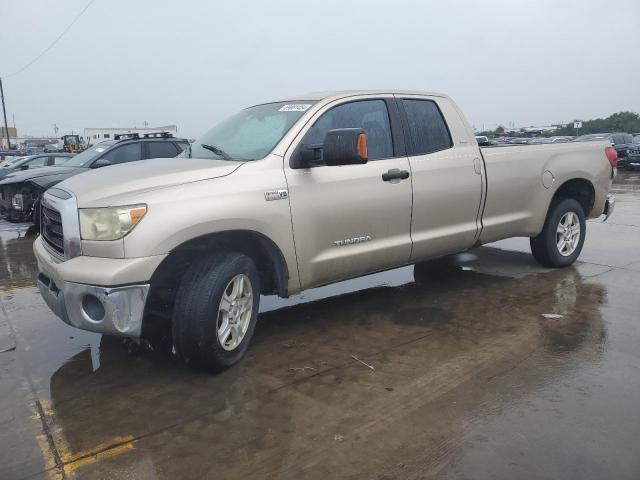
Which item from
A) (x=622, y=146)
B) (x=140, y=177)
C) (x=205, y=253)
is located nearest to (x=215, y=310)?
(x=205, y=253)

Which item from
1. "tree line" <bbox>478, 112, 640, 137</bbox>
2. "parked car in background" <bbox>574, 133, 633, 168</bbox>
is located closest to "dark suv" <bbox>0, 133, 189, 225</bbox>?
"parked car in background" <bbox>574, 133, 633, 168</bbox>

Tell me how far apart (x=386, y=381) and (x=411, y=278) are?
2714mm

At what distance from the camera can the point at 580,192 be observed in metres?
6.56

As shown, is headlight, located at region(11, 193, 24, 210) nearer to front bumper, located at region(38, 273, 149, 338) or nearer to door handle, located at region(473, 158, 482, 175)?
front bumper, located at region(38, 273, 149, 338)

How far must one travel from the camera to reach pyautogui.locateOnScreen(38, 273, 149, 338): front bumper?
10.8 feet

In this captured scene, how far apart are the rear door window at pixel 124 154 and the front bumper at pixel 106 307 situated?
23.0ft

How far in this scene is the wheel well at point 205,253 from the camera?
3.67 metres

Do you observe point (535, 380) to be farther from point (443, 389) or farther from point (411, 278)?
point (411, 278)

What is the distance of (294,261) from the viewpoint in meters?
4.05

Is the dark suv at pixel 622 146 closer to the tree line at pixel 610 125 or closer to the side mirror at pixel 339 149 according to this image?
the side mirror at pixel 339 149

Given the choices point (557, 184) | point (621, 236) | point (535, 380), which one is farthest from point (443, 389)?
point (621, 236)

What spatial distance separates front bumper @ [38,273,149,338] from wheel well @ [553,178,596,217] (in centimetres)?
475

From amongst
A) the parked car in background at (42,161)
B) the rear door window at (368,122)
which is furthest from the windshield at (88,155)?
the rear door window at (368,122)

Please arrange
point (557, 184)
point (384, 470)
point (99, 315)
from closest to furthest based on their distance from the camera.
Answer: point (384, 470), point (99, 315), point (557, 184)
